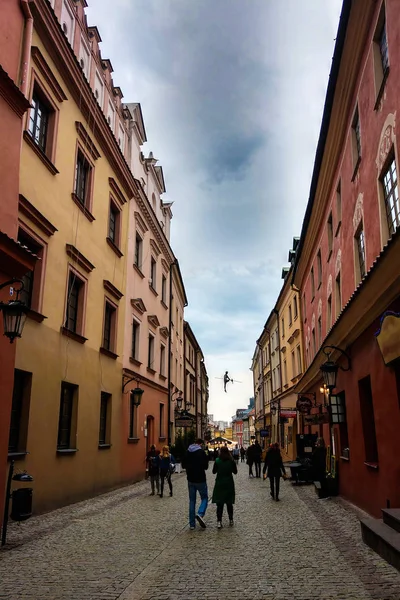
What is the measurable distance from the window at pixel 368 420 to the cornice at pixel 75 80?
1117 cm

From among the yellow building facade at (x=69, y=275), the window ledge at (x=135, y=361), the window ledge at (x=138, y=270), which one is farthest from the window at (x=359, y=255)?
the window ledge at (x=138, y=270)

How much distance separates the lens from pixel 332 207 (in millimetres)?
16797

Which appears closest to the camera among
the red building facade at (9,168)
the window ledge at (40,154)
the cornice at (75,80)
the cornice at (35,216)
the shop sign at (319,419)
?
the red building facade at (9,168)

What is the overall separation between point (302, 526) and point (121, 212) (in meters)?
13.2

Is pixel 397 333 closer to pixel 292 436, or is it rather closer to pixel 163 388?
pixel 163 388

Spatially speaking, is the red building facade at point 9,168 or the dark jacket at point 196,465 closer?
the red building facade at point 9,168

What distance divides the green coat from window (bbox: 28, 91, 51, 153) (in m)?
8.62

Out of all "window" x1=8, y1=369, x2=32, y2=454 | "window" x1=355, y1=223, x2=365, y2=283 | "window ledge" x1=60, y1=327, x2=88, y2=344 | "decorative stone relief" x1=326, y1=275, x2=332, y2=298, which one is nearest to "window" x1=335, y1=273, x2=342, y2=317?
"decorative stone relief" x1=326, y1=275, x2=332, y2=298

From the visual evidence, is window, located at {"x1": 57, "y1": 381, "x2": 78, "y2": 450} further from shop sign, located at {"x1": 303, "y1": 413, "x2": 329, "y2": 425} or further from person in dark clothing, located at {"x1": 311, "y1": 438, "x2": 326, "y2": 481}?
shop sign, located at {"x1": 303, "y1": 413, "x2": 329, "y2": 425}

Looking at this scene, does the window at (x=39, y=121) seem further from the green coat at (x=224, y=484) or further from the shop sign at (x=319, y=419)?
the shop sign at (x=319, y=419)

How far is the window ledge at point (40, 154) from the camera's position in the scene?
11414mm

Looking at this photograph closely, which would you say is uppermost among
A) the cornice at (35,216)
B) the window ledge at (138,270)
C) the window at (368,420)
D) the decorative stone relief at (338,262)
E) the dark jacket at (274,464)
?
the window ledge at (138,270)

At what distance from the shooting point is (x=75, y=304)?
1477 centimetres

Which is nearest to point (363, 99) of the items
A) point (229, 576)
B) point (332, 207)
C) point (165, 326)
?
point (332, 207)
